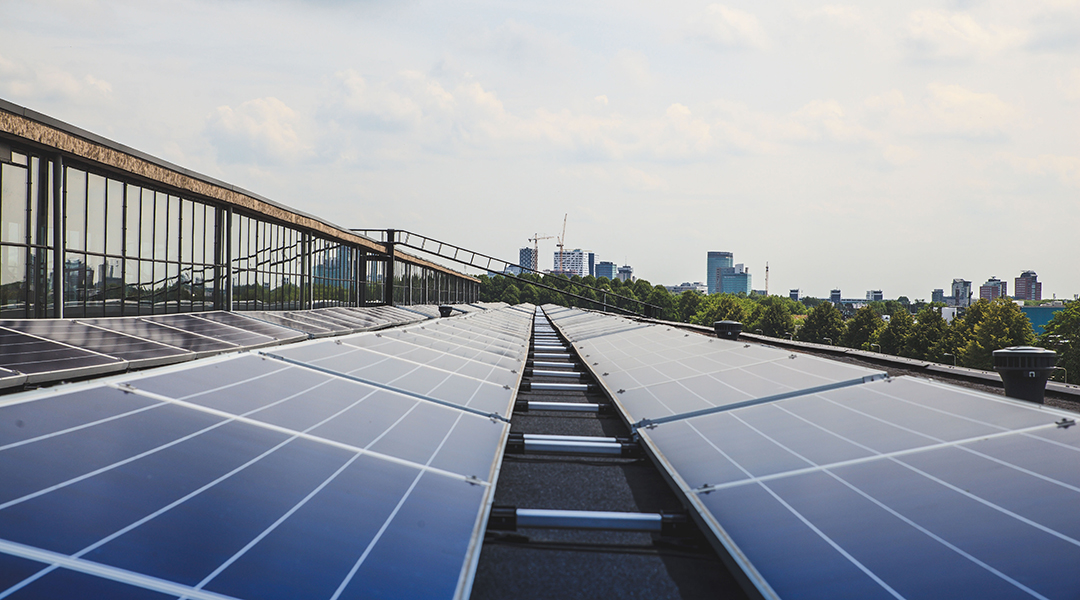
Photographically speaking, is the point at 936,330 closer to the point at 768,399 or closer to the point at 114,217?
the point at 768,399

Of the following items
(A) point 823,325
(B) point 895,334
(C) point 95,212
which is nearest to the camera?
(C) point 95,212

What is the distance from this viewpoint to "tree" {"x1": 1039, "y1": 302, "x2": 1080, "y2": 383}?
66250 millimetres

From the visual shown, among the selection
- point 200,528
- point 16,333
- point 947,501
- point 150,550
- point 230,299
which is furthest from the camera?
point 230,299

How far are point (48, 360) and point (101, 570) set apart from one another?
22.8 feet

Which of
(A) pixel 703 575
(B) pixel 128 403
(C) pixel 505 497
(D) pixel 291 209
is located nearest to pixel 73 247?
(D) pixel 291 209

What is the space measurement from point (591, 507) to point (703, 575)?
183 centimetres

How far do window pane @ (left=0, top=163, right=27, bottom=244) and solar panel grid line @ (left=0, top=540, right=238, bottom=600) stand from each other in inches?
780

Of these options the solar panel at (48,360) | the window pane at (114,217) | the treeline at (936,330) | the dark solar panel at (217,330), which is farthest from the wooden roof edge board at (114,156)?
the treeline at (936,330)

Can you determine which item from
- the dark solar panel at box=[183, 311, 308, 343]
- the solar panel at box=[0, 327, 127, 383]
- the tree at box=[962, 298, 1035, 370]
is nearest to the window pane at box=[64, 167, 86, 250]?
the dark solar panel at box=[183, 311, 308, 343]

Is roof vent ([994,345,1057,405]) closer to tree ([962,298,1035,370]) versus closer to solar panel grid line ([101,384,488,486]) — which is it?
solar panel grid line ([101,384,488,486])

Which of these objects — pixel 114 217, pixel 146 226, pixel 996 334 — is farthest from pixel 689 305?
pixel 114 217

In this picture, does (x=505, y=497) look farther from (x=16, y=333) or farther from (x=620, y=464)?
(x=16, y=333)

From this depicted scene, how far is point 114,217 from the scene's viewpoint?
22484mm

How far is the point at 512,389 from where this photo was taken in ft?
39.1
